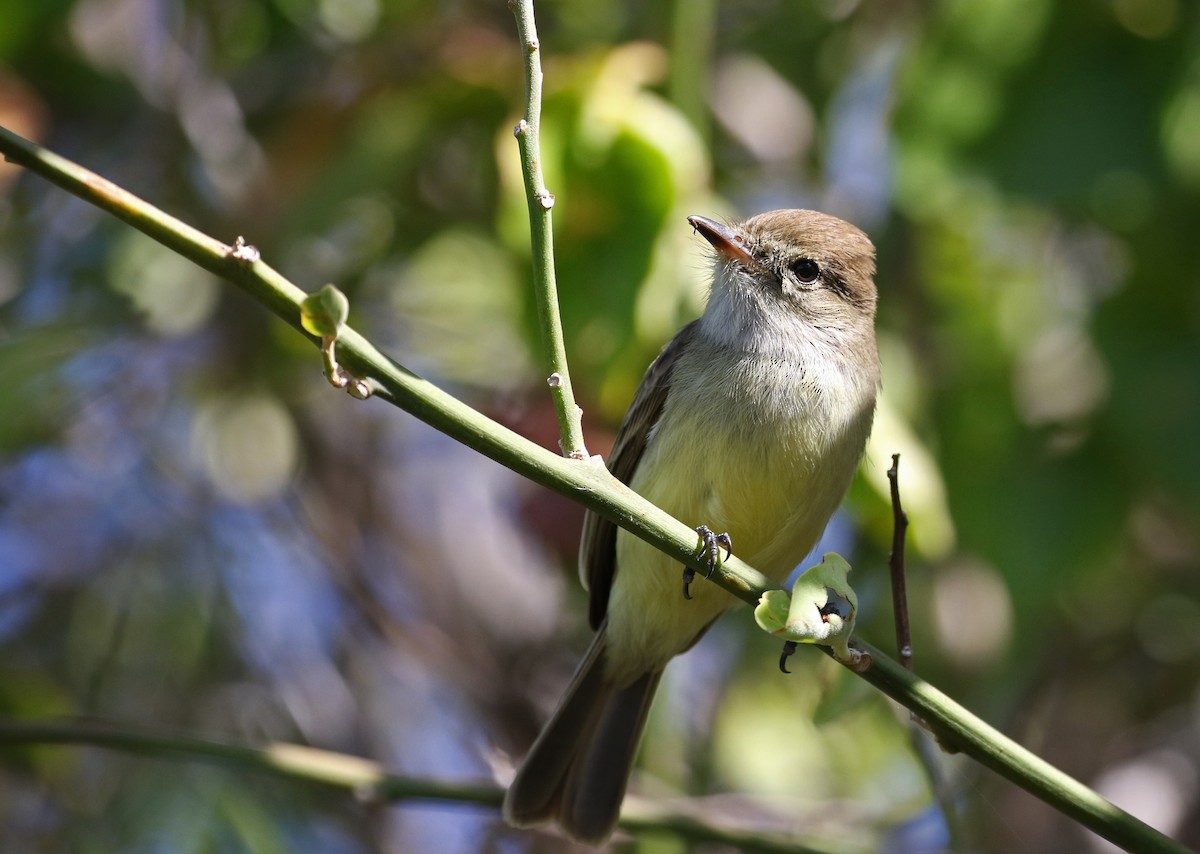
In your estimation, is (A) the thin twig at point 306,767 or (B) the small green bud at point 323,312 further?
(A) the thin twig at point 306,767

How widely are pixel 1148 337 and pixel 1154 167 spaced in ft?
1.40

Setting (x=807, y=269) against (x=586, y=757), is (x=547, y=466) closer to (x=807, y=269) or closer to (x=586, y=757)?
(x=586, y=757)

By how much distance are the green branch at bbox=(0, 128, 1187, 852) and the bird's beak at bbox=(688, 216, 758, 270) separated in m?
1.24

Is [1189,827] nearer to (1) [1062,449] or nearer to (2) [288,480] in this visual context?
(1) [1062,449]

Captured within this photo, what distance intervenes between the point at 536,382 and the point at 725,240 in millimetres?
1090

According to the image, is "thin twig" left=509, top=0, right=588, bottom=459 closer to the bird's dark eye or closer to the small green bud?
the small green bud

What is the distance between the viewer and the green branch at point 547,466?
174cm

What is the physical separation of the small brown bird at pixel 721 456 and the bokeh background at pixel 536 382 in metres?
0.12

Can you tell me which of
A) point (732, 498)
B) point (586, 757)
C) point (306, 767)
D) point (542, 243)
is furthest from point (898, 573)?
point (586, 757)

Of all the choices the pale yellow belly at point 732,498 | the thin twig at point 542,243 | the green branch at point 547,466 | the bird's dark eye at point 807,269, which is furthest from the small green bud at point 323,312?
the bird's dark eye at point 807,269

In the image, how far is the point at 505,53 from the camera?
13.3 feet

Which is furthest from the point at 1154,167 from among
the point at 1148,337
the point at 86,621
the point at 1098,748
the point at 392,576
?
the point at 86,621

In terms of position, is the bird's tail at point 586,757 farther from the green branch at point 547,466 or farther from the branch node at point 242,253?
the branch node at point 242,253

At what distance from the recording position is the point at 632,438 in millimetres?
3455
